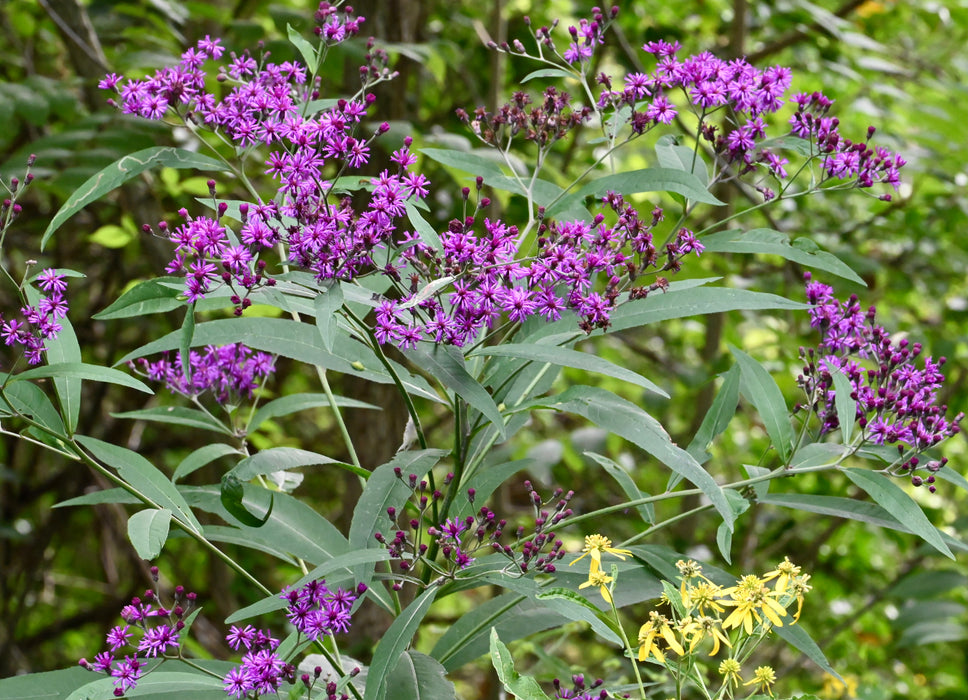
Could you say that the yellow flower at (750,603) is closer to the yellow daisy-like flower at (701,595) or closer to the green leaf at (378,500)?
the yellow daisy-like flower at (701,595)

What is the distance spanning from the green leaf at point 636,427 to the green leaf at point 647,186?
0.28 metres

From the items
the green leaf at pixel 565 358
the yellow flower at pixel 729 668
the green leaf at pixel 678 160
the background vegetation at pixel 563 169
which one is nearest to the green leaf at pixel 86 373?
the green leaf at pixel 565 358

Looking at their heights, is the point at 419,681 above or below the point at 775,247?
below

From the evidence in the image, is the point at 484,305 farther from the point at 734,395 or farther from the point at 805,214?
the point at 805,214

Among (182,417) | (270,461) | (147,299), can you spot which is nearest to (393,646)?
(270,461)

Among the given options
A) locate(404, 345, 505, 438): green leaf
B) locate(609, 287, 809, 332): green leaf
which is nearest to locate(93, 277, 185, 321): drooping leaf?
locate(404, 345, 505, 438): green leaf

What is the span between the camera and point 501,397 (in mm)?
1319

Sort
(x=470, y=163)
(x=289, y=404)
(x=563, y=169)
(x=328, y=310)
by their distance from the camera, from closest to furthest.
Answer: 1. (x=328, y=310)
2. (x=470, y=163)
3. (x=289, y=404)
4. (x=563, y=169)

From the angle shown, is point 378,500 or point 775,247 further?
point 775,247

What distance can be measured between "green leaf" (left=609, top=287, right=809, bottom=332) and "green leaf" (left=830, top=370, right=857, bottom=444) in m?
0.25

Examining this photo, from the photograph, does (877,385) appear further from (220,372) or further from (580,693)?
(220,372)

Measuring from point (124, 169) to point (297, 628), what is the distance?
24.7 inches

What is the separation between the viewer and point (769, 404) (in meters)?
1.40

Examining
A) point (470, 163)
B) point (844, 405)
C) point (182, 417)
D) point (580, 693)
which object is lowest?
point (580, 693)
